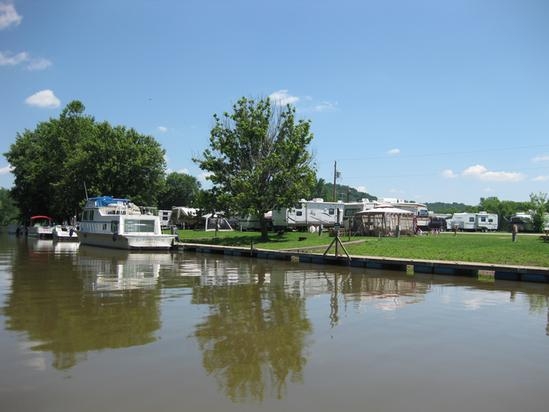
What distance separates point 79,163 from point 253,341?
50.8 meters

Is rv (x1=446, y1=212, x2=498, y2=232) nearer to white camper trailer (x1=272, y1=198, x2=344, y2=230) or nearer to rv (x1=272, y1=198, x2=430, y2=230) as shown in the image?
rv (x1=272, y1=198, x2=430, y2=230)

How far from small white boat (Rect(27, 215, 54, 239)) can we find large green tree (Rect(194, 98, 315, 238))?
26.4 m

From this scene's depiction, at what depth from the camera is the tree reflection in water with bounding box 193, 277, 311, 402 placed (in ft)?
25.1

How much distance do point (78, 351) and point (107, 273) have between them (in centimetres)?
1324

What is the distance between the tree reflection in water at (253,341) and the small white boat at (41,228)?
4817 cm

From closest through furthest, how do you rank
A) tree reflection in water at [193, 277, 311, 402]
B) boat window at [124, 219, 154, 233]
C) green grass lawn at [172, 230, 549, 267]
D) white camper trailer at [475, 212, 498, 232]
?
tree reflection in water at [193, 277, 311, 402]
green grass lawn at [172, 230, 549, 267]
boat window at [124, 219, 154, 233]
white camper trailer at [475, 212, 498, 232]

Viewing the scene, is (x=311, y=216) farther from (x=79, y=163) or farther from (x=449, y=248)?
(x=79, y=163)

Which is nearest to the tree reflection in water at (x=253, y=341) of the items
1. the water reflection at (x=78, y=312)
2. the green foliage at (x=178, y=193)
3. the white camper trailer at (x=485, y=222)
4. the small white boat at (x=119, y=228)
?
the water reflection at (x=78, y=312)

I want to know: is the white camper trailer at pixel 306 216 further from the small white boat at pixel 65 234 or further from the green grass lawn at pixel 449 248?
the small white boat at pixel 65 234

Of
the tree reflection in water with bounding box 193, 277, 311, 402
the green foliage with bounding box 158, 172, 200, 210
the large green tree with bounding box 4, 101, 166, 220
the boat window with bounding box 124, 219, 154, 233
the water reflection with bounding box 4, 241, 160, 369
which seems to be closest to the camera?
the tree reflection in water with bounding box 193, 277, 311, 402

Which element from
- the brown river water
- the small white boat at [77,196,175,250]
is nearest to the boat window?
the small white boat at [77,196,175,250]

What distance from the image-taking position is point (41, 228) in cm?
5834

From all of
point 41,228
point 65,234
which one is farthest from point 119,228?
point 41,228

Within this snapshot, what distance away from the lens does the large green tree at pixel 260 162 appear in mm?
39062
